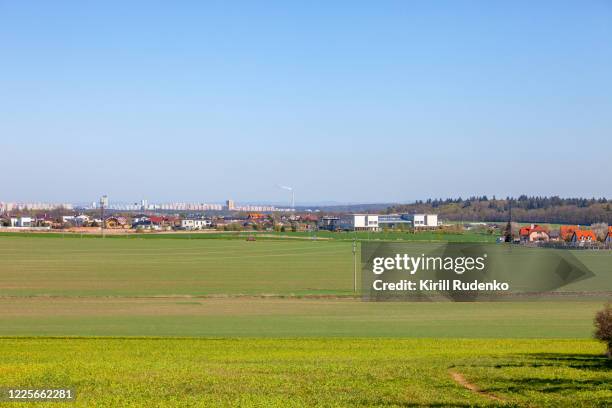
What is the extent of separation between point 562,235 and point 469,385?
283 feet

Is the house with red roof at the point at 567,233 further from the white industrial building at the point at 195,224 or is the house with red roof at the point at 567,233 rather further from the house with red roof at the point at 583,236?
the white industrial building at the point at 195,224

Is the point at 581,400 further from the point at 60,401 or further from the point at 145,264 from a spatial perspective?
the point at 145,264

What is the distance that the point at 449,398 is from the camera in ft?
44.6

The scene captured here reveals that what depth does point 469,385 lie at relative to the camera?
596 inches

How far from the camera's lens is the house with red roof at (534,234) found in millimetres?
95938

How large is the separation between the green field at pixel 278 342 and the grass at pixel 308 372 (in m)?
0.04

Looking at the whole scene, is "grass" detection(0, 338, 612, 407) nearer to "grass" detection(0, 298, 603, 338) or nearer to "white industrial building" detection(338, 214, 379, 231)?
"grass" detection(0, 298, 603, 338)

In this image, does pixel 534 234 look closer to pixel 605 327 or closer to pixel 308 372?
pixel 605 327

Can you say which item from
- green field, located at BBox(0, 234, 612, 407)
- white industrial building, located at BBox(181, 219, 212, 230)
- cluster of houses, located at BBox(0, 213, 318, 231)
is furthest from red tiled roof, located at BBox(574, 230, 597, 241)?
white industrial building, located at BBox(181, 219, 212, 230)

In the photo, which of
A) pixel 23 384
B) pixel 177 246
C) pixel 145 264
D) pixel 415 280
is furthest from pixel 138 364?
pixel 177 246

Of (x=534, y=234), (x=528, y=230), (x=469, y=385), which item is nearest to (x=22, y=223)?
(x=528, y=230)

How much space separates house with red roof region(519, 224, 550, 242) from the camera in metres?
95.9

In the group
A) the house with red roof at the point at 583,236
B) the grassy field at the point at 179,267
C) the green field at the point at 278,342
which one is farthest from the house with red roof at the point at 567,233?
the green field at the point at 278,342

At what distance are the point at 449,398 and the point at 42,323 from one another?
21.1m
